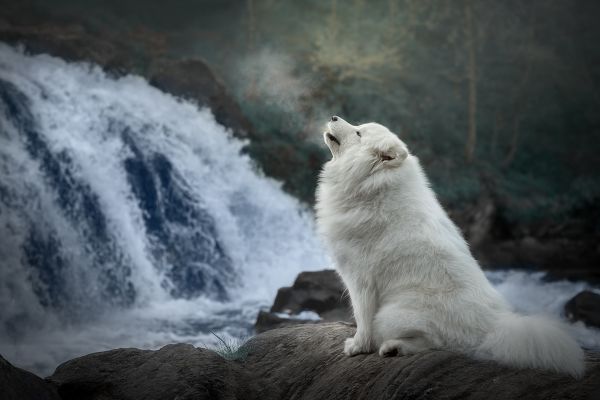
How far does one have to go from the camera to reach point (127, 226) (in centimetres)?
753

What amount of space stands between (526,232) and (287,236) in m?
4.48

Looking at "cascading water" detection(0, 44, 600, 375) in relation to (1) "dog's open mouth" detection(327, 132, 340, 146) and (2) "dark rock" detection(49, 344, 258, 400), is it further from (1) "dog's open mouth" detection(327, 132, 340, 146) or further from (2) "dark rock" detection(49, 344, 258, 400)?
(1) "dog's open mouth" detection(327, 132, 340, 146)

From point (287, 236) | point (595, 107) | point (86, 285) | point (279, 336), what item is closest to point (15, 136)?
point (86, 285)

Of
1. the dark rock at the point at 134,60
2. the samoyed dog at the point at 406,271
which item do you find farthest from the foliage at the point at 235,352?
the dark rock at the point at 134,60

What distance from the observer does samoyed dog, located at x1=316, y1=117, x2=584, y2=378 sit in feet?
7.89

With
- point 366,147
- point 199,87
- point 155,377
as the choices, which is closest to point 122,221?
point 199,87

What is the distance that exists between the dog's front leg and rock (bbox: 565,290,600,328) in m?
4.81

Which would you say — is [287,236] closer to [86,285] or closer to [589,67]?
[86,285]

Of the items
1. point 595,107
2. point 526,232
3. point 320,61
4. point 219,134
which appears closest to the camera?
point 219,134

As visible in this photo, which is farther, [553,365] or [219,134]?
[219,134]

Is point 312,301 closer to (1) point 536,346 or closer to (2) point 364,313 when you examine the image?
(2) point 364,313

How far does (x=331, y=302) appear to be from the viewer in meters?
6.76

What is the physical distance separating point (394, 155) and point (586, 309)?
16.2ft

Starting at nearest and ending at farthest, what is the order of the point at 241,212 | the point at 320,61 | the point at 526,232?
the point at 241,212 → the point at 526,232 → the point at 320,61
